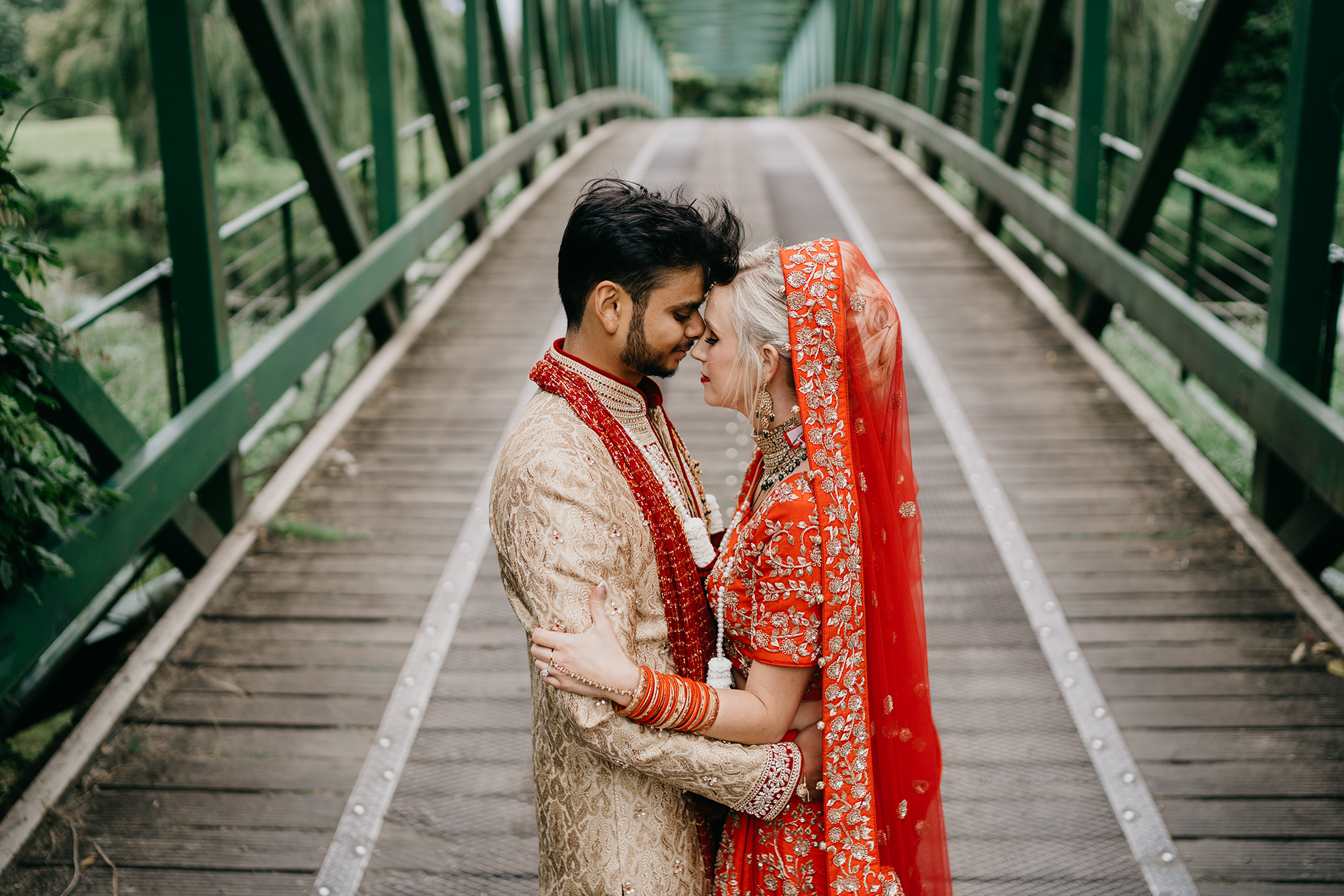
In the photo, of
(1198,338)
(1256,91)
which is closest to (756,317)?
(1198,338)

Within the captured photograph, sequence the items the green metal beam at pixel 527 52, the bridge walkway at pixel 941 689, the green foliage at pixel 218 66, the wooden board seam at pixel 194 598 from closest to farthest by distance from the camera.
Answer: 1. the bridge walkway at pixel 941 689
2. the wooden board seam at pixel 194 598
3. the green foliage at pixel 218 66
4. the green metal beam at pixel 527 52

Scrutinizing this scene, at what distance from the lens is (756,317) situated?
1.53m

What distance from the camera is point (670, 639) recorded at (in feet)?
5.21

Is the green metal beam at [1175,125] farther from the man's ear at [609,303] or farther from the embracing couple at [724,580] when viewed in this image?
the man's ear at [609,303]

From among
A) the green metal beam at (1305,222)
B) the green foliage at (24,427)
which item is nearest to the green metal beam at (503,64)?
the green metal beam at (1305,222)

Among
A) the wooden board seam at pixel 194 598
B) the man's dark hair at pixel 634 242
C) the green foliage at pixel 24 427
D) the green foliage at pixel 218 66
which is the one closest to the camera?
the man's dark hair at pixel 634 242

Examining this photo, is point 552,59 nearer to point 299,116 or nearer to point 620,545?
point 299,116

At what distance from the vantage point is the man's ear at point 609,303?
4.91 feet

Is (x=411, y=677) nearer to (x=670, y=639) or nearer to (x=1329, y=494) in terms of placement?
(x=670, y=639)

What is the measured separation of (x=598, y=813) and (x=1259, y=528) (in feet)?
10.2

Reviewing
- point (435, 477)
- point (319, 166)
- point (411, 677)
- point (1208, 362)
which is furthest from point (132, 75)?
point (1208, 362)

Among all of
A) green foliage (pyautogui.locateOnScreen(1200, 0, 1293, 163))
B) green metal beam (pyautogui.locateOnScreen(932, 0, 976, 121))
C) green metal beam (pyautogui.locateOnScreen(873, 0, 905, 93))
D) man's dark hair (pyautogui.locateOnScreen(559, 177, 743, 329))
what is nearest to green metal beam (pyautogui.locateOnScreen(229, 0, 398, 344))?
man's dark hair (pyautogui.locateOnScreen(559, 177, 743, 329))

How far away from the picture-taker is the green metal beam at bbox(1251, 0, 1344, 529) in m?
3.43

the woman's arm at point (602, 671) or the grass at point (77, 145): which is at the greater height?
the grass at point (77, 145)
